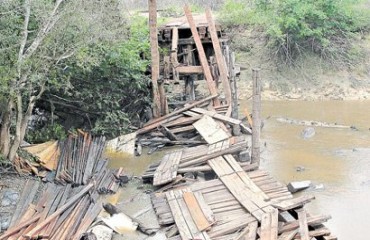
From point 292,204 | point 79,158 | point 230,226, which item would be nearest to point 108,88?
point 79,158

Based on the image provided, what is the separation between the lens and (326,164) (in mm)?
14195

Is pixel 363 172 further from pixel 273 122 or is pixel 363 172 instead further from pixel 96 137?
pixel 96 137

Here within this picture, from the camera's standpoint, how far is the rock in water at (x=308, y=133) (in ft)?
56.0

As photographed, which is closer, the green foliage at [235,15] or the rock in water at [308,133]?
the rock in water at [308,133]

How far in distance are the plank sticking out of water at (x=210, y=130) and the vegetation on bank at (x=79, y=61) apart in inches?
90.4

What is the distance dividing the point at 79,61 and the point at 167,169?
3.37 m

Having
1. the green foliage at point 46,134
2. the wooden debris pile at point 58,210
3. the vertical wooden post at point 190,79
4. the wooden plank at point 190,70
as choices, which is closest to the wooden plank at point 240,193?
the wooden debris pile at point 58,210

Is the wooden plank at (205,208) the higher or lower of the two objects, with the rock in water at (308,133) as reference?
higher

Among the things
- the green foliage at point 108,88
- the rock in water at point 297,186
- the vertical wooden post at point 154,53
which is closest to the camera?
the rock in water at point 297,186

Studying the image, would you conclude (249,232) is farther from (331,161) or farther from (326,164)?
(331,161)

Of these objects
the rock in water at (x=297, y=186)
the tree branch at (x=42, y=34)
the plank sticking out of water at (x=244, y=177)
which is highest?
the tree branch at (x=42, y=34)

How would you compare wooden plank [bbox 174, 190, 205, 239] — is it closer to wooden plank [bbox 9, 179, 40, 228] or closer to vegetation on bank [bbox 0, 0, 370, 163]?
wooden plank [bbox 9, 179, 40, 228]

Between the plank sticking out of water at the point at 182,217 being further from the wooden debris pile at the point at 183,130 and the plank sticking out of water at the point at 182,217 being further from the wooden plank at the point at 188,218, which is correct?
the wooden debris pile at the point at 183,130

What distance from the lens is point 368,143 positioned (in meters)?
16.4
